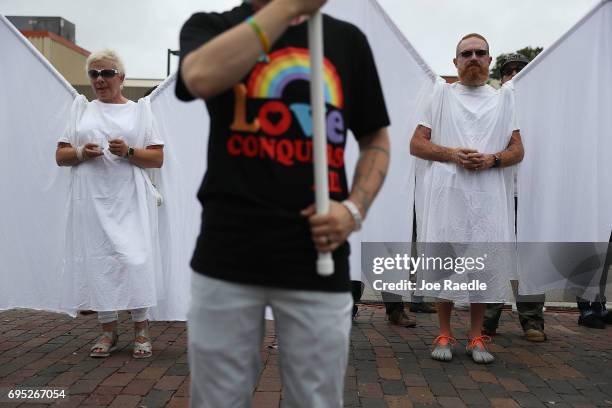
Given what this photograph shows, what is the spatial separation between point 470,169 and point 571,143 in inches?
35.4

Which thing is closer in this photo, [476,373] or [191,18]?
[191,18]

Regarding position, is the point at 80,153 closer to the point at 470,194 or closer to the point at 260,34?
the point at 470,194

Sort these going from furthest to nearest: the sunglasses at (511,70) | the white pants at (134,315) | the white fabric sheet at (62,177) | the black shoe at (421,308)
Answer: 1. the black shoe at (421,308)
2. the sunglasses at (511,70)
3. the white fabric sheet at (62,177)
4. the white pants at (134,315)

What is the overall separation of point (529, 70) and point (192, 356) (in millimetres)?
3755

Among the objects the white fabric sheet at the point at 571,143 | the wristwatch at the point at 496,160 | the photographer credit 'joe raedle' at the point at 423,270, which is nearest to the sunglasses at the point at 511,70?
the white fabric sheet at the point at 571,143

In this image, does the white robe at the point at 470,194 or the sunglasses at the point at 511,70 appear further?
the sunglasses at the point at 511,70

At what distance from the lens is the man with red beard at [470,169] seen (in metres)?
4.23

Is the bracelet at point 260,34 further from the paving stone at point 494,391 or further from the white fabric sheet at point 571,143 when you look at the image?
the white fabric sheet at point 571,143

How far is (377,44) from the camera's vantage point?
4.63m

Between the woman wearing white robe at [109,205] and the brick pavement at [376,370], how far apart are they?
35cm

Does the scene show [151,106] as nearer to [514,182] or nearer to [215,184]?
[514,182]

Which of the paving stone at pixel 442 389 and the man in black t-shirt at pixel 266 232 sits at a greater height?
the man in black t-shirt at pixel 266 232

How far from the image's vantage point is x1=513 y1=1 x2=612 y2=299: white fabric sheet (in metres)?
4.54

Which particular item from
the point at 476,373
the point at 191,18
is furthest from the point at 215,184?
the point at 476,373
